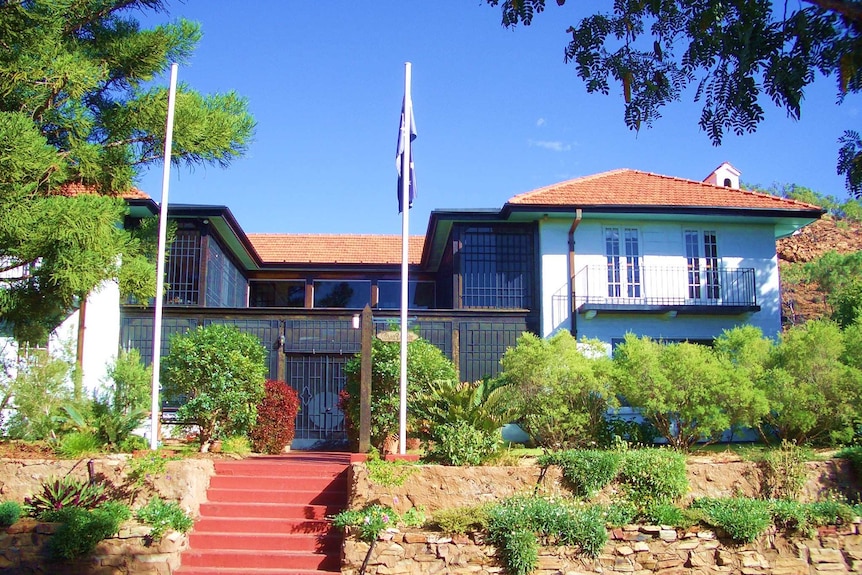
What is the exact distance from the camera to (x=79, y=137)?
12234 mm

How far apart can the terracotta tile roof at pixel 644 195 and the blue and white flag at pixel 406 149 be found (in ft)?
19.2

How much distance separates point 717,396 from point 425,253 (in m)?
11.5

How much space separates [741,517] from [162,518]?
7208 mm

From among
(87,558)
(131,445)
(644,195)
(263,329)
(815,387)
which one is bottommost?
(87,558)

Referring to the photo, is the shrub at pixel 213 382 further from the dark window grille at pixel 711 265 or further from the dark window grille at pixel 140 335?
the dark window grille at pixel 711 265

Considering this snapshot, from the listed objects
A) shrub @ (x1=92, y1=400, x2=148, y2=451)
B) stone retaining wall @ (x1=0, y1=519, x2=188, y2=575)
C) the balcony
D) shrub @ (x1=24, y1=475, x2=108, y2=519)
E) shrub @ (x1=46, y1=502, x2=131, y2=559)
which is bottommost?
stone retaining wall @ (x1=0, y1=519, x2=188, y2=575)

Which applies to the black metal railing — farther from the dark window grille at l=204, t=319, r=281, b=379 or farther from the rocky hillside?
the rocky hillside

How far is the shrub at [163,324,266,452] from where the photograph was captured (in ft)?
42.1

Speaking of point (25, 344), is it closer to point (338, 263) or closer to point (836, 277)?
point (338, 263)

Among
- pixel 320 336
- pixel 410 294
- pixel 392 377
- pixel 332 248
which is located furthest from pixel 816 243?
pixel 392 377

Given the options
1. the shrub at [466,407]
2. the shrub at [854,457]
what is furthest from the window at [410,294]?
the shrub at [854,457]

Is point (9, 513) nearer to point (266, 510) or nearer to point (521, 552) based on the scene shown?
point (266, 510)

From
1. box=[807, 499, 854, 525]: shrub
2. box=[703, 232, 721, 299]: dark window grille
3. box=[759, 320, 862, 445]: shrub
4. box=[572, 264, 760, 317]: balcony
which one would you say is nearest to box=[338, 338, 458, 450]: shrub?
box=[759, 320, 862, 445]: shrub

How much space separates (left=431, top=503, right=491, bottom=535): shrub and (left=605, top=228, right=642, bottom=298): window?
9.46 meters
